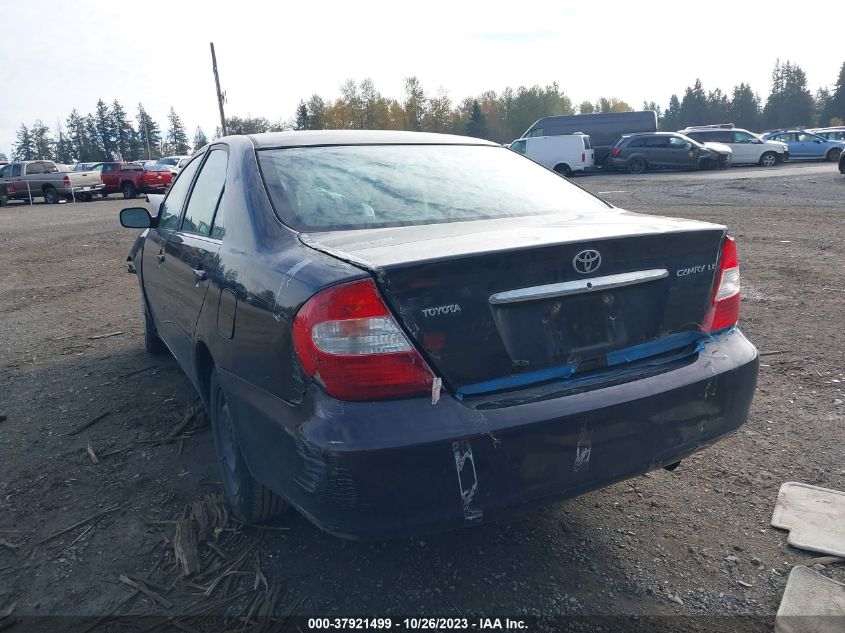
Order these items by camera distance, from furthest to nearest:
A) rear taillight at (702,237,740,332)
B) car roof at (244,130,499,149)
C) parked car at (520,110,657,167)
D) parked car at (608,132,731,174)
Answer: parked car at (520,110,657,167) → parked car at (608,132,731,174) → car roof at (244,130,499,149) → rear taillight at (702,237,740,332)

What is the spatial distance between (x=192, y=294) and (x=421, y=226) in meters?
1.29

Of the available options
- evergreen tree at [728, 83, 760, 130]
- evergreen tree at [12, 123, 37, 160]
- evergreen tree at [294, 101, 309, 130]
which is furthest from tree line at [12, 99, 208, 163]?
evergreen tree at [728, 83, 760, 130]

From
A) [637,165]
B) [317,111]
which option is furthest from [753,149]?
[317,111]

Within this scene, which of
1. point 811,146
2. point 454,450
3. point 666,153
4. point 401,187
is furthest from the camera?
point 811,146

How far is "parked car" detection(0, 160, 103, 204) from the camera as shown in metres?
30.2

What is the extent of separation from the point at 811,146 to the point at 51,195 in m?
34.3

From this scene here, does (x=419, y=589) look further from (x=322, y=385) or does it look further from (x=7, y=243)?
(x=7, y=243)

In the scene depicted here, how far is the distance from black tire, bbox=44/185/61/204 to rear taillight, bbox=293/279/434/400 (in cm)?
3280

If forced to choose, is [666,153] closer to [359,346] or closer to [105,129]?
[359,346]

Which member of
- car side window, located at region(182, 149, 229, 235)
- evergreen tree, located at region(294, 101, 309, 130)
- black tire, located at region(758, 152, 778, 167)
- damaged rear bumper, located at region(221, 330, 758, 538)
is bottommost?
black tire, located at region(758, 152, 778, 167)

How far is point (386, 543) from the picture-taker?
2.84 m

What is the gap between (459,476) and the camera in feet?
6.94

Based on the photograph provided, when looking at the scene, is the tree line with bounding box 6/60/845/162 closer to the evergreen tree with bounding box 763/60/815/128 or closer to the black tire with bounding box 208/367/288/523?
the evergreen tree with bounding box 763/60/815/128

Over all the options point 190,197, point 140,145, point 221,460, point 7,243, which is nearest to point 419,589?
point 221,460
